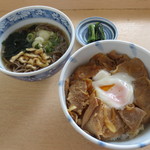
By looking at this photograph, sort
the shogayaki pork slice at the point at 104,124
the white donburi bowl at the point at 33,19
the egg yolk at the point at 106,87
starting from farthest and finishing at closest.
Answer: the white donburi bowl at the point at 33,19 → the egg yolk at the point at 106,87 → the shogayaki pork slice at the point at 104,124

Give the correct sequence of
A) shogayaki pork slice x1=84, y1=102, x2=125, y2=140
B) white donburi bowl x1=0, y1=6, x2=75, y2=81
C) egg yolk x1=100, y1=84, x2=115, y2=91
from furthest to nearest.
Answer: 1. white donburi bowl x1=0, y1=6, x2=75, y2=81
2. egg yolk x1=100, y1=84, x2=115, y2=91
3. shogayaki pork slice x1=84, y1=102, x2=125, y2=140

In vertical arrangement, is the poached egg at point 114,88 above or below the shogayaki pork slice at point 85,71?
below

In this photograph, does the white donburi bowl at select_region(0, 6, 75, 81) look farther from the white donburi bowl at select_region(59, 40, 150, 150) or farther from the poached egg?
the poached egg

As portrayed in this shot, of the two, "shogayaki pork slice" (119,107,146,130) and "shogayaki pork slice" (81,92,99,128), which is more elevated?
"shogayaki pork slice" (81,92,99,128)

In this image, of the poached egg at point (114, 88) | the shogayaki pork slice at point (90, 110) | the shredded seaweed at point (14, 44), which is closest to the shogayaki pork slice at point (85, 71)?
the poached egg at point (114, 88)

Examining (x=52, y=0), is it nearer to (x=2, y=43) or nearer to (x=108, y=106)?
(x=2, y=43)

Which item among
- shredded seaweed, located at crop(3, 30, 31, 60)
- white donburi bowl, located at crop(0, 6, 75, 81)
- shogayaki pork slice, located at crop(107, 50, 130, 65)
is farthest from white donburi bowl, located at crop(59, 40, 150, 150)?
shredded seaweed, located at crop(3, 30, 31, 60)

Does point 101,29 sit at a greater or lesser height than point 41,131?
greater

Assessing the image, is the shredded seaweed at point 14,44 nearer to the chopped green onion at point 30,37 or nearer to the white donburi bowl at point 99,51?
the chopped green onion at point 30,37

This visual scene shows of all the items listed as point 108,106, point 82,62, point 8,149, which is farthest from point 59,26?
point 8,149

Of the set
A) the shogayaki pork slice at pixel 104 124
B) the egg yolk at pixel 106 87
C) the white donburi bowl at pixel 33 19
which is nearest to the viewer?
the shogayaki pork slice at pixel 104 124

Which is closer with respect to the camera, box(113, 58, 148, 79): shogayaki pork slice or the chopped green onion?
box(113, 58, 148, 79): shogayaki pork slice
